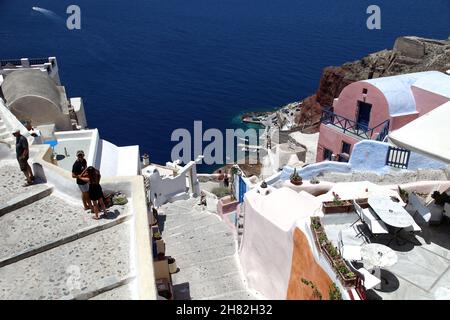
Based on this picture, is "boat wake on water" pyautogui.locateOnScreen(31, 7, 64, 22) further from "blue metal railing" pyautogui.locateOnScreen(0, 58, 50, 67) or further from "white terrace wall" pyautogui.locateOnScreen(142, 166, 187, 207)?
"white terrace wall" pyautogui.locateOnScreen(142, 166, 187, 207)

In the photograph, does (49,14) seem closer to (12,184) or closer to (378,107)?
(378,107)

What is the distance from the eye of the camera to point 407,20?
122 meters

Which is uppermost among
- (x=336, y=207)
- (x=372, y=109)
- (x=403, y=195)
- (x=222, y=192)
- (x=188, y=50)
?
(x=372, y=109)

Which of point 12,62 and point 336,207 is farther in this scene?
point 12,62

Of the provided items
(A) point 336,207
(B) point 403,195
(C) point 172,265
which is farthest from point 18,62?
(B) point 403,195

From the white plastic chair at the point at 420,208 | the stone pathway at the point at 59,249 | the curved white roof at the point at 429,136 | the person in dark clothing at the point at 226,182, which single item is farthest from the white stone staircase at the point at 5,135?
the person in dark clothing at the point at 226,182

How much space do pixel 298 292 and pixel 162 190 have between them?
56.1 feet

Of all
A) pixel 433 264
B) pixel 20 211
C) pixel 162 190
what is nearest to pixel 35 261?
pixel 20 211

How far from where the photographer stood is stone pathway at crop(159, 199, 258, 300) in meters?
16.4

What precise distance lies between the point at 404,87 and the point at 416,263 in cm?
1393

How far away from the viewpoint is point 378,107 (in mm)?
22000

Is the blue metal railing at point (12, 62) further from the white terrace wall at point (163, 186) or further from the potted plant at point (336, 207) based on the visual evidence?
the potted plant at point (336, 207)

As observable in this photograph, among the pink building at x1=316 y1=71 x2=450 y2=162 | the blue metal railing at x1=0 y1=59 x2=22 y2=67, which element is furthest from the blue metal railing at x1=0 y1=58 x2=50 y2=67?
the pink building at x1=316 y1=71 x2=450 y2=162

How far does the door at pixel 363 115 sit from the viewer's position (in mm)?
22844
